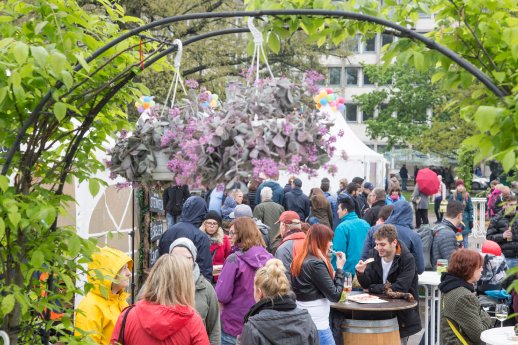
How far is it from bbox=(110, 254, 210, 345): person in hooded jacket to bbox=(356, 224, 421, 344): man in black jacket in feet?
11.7

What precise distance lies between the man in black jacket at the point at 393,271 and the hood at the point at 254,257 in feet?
4.68

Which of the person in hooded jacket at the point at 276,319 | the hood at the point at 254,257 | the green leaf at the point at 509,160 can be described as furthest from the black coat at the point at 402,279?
the green leaf at the point at 509,160

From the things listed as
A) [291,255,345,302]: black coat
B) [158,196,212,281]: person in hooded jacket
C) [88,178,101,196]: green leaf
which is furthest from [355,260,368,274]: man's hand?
[88,178,101,196]: green leaf

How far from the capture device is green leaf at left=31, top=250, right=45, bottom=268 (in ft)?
14.0

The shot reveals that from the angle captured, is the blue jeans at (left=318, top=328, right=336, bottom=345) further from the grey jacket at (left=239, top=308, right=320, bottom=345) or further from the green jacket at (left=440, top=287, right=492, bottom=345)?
the grey jacket at (left=239, top=308, right=320, bottom=345)

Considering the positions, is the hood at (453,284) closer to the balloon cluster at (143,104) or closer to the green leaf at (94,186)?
the balloon cluster at (143,104)

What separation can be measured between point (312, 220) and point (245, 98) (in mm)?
8456

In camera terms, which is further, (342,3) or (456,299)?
(456,299)

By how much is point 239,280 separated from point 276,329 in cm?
188

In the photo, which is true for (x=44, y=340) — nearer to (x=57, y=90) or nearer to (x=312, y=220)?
(x=57, y=90)

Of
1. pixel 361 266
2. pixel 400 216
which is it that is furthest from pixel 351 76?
pixel 361 266

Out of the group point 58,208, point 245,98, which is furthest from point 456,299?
point 58,208

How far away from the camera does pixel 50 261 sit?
4762 mm

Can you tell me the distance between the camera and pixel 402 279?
8.33 meters
